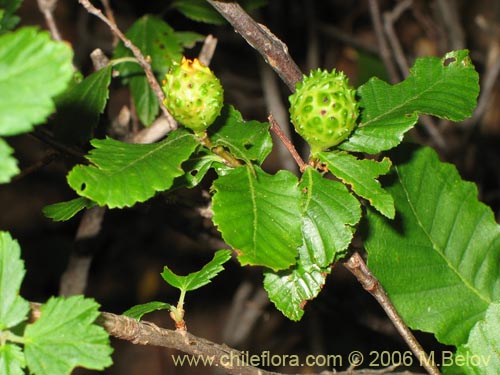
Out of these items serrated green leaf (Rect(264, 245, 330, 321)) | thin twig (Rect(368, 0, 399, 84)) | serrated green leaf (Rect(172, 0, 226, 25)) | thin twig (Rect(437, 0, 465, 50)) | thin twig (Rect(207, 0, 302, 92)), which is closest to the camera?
thin twig (Rect(207, 0, 302, 92))

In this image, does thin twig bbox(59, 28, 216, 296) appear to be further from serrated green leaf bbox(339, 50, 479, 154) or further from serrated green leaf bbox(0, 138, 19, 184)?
serrated green leaf bbox(0, 138, 19, 184)

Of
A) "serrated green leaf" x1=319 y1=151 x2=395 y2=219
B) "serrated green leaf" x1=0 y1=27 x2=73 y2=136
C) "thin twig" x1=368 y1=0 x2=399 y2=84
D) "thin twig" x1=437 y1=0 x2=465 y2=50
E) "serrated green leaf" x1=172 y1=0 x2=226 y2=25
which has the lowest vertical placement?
"serrated green leaf" x1=319 y1=151 x2=395 y2=219

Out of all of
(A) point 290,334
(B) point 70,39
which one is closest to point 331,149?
→ (A) point 290,334

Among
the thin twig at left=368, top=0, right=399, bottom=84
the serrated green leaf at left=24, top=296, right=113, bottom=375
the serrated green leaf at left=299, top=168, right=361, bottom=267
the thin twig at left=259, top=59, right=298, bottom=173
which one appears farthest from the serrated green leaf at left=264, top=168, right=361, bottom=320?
the thin twig at left=368, top=0, right=399, bottom=84

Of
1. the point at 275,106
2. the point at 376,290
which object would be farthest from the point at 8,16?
the point at 275,106

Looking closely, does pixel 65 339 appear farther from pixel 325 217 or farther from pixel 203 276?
pixel 325 217
